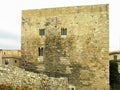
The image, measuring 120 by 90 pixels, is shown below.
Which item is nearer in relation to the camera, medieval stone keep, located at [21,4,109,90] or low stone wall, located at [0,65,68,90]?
low stone wall, located at [0,65,68,90]

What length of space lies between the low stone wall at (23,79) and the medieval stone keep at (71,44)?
19.2 feet

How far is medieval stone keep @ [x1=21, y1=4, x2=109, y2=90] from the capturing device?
87.1 feet

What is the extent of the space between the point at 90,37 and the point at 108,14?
2.37 metres

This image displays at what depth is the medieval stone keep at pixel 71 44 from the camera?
26.5m

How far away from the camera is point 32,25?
29547 millimetres

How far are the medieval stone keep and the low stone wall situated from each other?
5.86 meters

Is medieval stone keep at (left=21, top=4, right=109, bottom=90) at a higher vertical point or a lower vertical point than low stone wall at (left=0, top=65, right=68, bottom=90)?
higher

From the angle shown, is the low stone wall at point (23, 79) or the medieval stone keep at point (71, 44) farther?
the medieval stone keep at point (71, 44)

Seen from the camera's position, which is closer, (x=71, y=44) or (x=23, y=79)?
(x=23, y=79)

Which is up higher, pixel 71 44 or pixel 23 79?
pixel 71 44

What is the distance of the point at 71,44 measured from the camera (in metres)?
27.6

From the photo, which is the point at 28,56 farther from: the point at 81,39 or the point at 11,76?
the point at 11,76

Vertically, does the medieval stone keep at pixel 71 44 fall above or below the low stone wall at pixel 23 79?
above

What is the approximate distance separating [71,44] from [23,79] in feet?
34.1
